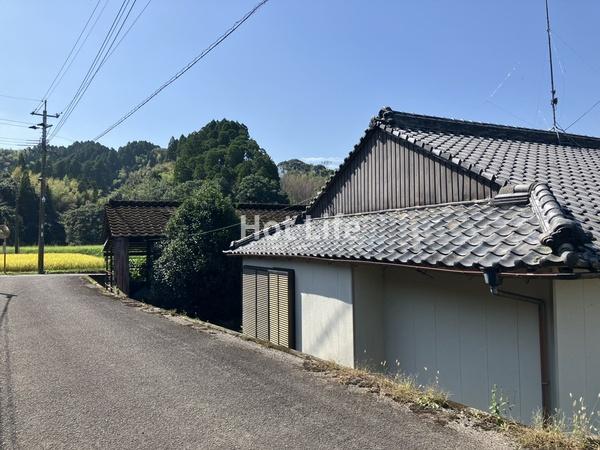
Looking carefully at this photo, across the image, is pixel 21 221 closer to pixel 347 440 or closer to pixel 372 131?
pixel 372 131

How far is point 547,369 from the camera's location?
4.36 m

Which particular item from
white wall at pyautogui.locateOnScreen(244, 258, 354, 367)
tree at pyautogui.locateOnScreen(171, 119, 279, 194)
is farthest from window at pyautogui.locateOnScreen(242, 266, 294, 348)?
tree at pyautogui.locateOnScreen(171, 119, 279, 194)

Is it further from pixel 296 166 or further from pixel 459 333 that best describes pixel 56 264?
pixel 296 166

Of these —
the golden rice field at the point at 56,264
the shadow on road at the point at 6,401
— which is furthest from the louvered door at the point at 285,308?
the golden rice field at the point at 56,264

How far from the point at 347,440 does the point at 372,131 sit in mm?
6937

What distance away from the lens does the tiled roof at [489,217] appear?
13.9 ft

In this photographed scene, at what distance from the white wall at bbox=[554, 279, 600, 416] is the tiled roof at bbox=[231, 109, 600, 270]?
0.52 meters

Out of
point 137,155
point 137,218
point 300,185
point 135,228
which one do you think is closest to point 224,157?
point 300,185

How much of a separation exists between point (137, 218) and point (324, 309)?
12227 mm

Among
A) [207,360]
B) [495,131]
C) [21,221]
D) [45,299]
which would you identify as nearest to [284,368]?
[207,360]

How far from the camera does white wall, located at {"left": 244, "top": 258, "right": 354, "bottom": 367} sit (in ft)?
23.3

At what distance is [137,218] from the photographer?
17.7 meters

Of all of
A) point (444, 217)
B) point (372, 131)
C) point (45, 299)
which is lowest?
point (45, 299)

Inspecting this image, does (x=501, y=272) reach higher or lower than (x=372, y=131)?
lower
